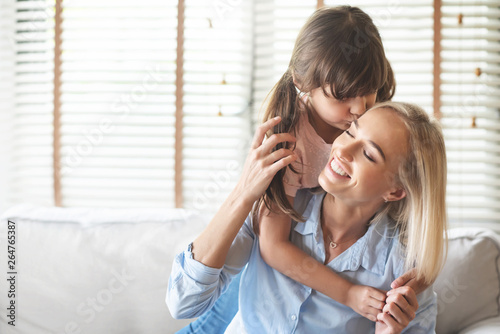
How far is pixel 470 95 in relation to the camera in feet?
8.82

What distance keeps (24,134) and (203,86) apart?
1.21 metres

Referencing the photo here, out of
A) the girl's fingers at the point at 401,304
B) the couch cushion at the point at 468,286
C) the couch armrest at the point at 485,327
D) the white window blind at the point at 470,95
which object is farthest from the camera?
the white window blind at the point at 470,95

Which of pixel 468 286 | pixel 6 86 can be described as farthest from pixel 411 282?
pixel 6 86

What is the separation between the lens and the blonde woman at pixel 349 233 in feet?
3.84

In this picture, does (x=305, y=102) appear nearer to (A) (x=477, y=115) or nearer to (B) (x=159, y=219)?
(B) (x=159, y=219)

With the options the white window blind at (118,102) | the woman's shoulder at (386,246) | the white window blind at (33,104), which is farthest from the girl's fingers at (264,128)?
the white window blind at (33,104)

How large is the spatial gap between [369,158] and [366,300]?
1.22 feet

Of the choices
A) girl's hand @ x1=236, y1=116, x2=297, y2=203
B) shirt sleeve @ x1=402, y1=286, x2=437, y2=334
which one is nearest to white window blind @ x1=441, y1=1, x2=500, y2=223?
shirt sleeve @ x1=402, y1=286, x2=437, y2=334

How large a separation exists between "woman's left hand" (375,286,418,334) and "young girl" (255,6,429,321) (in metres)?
0.03

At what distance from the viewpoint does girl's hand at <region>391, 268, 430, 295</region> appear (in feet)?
3.98

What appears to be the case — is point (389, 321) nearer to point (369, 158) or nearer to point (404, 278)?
point (404, 278)

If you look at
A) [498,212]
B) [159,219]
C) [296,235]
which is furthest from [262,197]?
[498,212]

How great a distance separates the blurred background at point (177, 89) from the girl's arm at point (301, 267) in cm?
147

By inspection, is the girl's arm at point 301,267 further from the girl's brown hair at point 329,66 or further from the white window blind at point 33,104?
the white window blind at point 33,104
